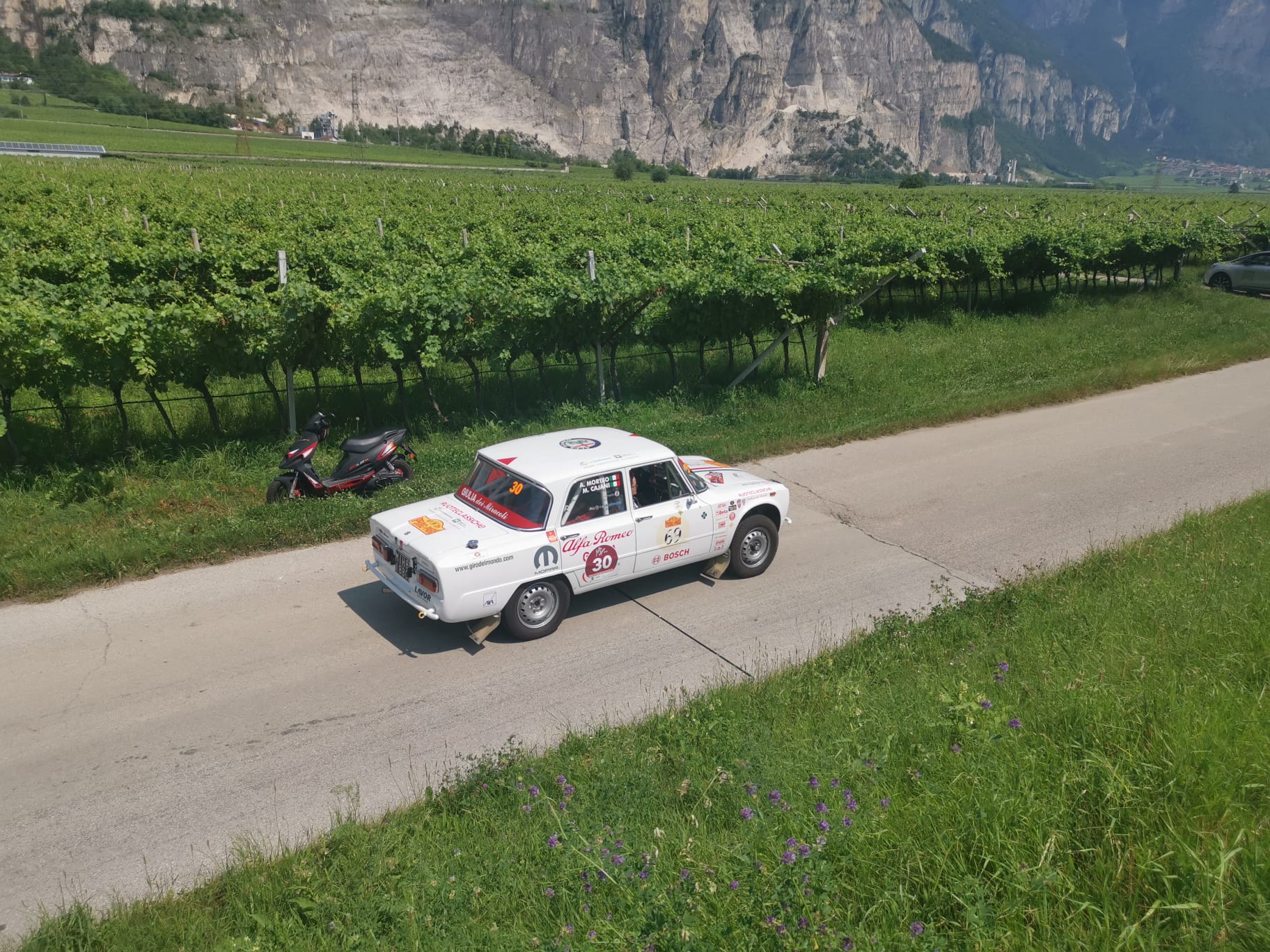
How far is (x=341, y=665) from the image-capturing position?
25.3 ft

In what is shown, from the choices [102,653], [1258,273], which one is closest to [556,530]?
[102,653]

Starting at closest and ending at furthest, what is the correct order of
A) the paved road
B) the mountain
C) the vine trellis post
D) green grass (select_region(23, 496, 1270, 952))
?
green grass (select_region(23, 496, 1270, 952)) < the paved road < the vine trellis post < the mountain

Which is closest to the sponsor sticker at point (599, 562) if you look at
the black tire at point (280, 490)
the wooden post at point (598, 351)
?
the black tire at point (280, 490)

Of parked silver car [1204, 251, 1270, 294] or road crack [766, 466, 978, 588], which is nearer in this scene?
road crack [766, 466, 978, 588]

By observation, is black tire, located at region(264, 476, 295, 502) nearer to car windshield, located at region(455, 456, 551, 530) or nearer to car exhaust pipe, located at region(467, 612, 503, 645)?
car windshield, located at region(455, 456, 551, 530)

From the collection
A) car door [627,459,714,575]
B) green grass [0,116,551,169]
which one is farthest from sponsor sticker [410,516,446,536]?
green grass [0,116,551,169]

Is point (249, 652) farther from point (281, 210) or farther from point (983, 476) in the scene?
point (281, 210)

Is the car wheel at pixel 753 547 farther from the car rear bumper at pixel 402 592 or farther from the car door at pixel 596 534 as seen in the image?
the car rear bumper at pixel 402 592

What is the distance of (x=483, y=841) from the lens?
200 inches

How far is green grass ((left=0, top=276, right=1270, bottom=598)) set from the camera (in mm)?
9781

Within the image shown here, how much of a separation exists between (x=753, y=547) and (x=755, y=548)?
0.03 m

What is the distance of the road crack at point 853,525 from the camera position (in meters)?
9.86

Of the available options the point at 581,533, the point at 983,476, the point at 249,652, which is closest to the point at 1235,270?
the point at 983,476

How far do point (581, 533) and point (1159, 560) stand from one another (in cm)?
565
